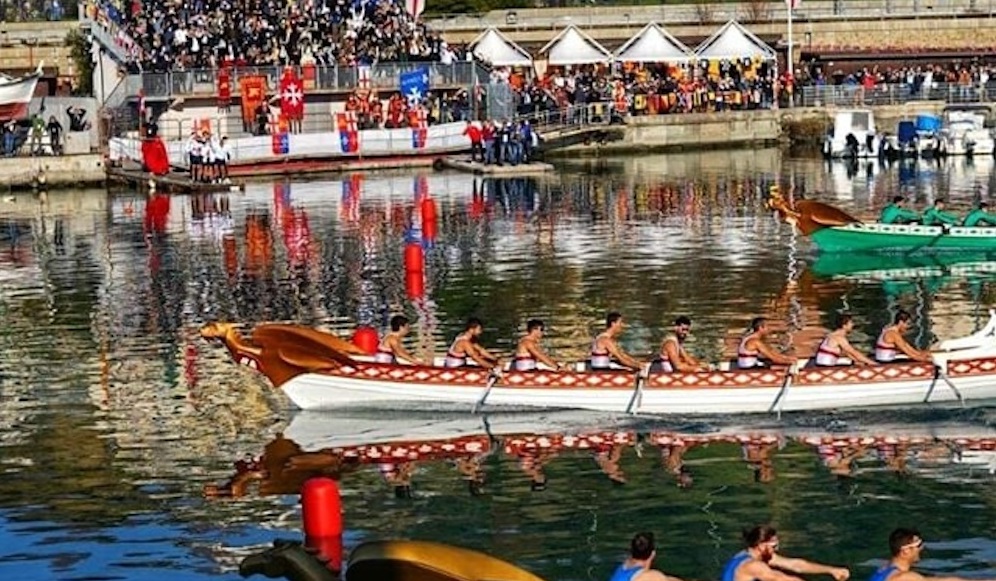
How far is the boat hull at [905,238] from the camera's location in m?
55.8

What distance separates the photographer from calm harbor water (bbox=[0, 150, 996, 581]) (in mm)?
28734

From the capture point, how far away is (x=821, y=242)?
187 ft

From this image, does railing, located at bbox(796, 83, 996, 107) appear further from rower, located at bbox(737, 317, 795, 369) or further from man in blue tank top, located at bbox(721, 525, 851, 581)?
man in blue tank top, located at bbox(721, 525, 851, 581)

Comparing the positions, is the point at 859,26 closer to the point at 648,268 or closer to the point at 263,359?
the point at 648,268

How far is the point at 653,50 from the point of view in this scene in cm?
9831

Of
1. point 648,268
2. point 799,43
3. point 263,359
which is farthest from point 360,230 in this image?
point 799,43

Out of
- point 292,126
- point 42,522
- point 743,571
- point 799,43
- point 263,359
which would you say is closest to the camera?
point 743,571

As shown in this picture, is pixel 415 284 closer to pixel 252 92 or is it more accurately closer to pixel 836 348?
pixel 836 348

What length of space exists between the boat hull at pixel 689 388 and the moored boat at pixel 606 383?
0.02 metres

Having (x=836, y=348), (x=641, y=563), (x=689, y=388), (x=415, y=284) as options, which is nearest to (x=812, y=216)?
(x=415, y=284)

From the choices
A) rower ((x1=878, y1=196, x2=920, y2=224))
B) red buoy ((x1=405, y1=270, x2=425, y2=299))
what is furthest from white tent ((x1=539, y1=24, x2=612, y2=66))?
red buoy ((x1=405, y1=270, x2=425, y2=299))

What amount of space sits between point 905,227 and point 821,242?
7.64 ft

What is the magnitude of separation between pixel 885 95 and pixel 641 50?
11.9m

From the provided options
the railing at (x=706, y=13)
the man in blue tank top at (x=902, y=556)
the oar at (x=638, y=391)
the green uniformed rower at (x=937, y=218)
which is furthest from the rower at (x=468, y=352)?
the railing at (x=706, y=13)
